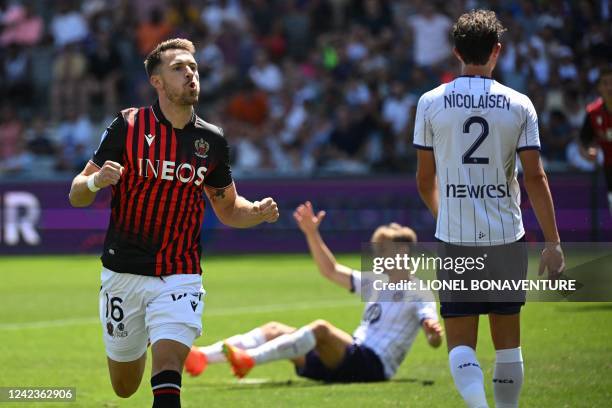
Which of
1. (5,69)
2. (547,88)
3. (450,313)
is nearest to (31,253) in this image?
(5,69)

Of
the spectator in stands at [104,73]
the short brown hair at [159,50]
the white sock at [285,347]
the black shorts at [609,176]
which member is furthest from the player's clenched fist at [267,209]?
the spectator in stands at [104,73]

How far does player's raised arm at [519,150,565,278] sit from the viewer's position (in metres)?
6.29

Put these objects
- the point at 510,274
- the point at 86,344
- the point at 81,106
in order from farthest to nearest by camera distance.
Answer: the point at 81,106, the point at 86,344, the point at 510,274

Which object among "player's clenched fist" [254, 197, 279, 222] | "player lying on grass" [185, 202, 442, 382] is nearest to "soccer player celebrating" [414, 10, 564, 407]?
"player's clenched fist" [254, 197, 279, 222]

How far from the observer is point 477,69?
21.3 feet

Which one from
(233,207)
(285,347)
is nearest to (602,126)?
(285,347)

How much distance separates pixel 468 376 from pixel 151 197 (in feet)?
7.08

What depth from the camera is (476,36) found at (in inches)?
251

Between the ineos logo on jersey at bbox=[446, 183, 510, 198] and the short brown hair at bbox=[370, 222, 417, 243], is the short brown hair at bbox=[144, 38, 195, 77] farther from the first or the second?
the short brown hair at bbox=[370, 222, 417, 243]

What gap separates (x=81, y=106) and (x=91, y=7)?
2.84 meters

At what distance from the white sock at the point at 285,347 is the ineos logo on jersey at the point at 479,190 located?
298 cm

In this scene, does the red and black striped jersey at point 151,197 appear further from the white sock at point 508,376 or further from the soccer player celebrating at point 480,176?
the white sock at point 508,376

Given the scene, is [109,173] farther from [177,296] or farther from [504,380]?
[504,380]

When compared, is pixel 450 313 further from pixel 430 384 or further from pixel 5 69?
pixel 5 69
